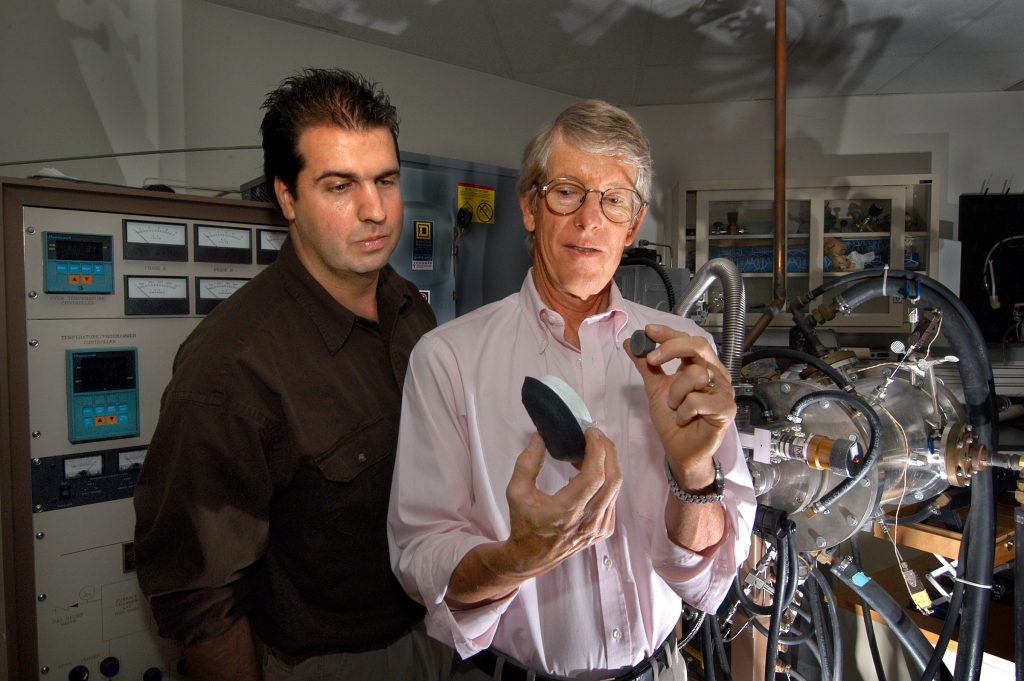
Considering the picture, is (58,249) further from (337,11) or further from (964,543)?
(964,543)

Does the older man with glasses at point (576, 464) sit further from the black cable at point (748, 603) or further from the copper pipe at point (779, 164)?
the copper pipe at point (779, 164)

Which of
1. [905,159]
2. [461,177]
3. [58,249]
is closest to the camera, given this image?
[58,249]

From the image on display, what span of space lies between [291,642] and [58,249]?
970 millimetres

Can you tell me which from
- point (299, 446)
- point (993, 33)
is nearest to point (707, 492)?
point (299, 446)

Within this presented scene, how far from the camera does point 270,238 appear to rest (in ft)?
5.22

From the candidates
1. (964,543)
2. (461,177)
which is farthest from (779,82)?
(964,543)

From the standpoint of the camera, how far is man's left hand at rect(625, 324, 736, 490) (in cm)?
66

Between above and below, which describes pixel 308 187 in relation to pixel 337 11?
below

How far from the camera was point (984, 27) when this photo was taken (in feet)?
8.25

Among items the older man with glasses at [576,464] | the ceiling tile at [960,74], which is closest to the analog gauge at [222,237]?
the older man with glasses at [576,464]

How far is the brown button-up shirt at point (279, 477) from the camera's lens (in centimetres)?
90

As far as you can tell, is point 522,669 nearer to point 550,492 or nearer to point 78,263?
point 550,492

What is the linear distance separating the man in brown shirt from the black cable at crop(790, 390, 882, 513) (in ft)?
2.32

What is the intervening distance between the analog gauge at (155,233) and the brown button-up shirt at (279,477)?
1.66 feet
